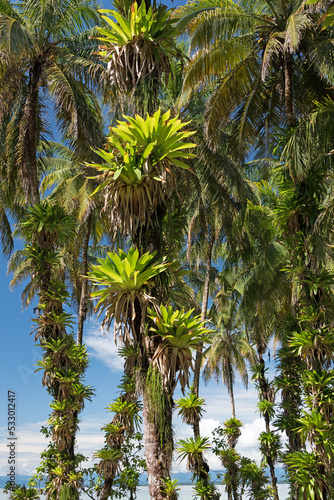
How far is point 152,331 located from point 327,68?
24.9 feet

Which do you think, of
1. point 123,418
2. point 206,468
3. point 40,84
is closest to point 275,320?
point 206,468

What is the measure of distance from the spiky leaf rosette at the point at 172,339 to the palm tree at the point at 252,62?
6435 millimetres

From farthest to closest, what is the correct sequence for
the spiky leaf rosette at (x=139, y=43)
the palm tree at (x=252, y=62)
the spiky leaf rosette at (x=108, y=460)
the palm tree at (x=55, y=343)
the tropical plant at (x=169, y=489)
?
the spiky leaf rosette at (x=108, y=460), the palm tree at (x=252, y=62), the palm tree at (x=55, y=343), the spiky leaf rosette at (x=139, y=43), the tropical plant at (x=169, y=489)

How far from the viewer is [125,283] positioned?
4629 millimetres

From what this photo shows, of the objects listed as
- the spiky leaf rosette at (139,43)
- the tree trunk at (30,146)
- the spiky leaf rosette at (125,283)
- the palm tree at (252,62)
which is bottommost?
the spiky leaf rosette at (125,283)

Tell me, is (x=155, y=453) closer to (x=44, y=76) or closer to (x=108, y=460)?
(x=108, y=460)

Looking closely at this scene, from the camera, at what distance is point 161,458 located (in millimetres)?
4523

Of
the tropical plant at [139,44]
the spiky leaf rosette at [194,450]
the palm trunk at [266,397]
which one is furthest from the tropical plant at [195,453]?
the tropical plant at [139,44]

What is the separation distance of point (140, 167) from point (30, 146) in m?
6.60

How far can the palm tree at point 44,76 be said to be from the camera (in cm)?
1067

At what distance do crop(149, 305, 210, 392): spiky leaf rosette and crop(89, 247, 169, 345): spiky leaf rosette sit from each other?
0.21 m

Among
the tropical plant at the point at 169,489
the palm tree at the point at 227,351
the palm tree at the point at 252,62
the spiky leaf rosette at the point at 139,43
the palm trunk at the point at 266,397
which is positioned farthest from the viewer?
the palm tree at the point at 227,351

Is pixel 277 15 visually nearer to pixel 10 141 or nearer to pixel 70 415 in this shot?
pixel 10 141

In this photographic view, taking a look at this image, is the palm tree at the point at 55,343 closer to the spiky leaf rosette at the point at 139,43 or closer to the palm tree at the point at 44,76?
the palm tree at the point at 44,76
